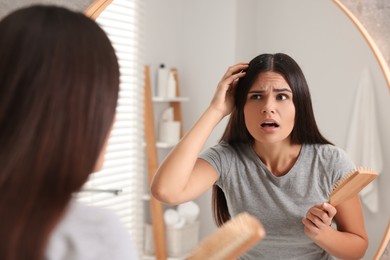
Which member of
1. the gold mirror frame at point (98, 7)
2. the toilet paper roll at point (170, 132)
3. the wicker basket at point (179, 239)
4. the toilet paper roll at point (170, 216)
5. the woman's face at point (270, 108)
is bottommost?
the wicker basket at point (179, 239)

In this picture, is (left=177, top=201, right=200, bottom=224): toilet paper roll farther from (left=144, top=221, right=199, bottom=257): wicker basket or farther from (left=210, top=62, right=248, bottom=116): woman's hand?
(left=210, top=62, right=248, bottom=116): woman's hand

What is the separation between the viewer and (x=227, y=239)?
41cm

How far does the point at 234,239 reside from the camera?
0.40 metres

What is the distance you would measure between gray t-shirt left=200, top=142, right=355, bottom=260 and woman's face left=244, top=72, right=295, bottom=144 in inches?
2.1

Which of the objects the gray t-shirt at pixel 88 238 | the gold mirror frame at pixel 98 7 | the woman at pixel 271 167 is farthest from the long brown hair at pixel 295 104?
the gray t-shirt at pixel 88 238

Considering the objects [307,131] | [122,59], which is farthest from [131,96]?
[307,131]

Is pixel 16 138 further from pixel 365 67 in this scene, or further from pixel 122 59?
pixel 365 67

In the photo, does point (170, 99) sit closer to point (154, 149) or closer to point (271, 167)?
point (154, 149)

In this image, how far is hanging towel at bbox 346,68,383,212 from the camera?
78 centimetres

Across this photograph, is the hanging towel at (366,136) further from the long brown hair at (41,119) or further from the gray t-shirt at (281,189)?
the long brown hair at (41,119)

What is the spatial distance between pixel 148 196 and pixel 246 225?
38cm

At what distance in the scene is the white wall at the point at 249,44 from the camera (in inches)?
28.7

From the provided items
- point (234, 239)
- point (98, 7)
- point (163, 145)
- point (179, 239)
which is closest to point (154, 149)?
point (163, 145)

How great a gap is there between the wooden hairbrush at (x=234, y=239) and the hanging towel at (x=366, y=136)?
41cm
